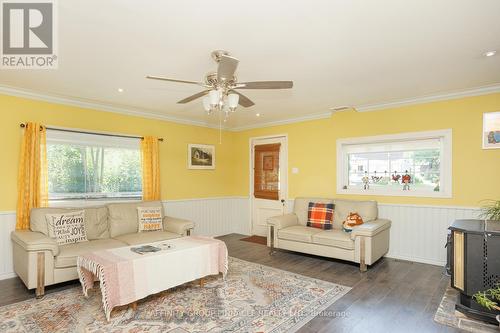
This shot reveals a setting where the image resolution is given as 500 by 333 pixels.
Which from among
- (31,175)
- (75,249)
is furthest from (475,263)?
(31,175)

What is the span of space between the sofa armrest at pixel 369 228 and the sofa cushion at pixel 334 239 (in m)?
0.12

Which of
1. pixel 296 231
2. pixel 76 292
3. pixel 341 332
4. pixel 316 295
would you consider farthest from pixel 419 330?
pixel 76 292

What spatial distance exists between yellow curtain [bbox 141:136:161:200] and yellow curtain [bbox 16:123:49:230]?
145 cm

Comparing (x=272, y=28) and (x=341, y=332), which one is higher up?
(x=272, y=28)

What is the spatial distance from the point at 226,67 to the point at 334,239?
120 inches

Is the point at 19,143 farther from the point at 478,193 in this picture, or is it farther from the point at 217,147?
the point at 478,193

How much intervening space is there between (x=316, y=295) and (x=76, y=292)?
2740 millimetres

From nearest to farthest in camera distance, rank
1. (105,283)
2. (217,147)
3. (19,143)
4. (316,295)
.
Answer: (105,283), (316,295), (19,143), (217,147)

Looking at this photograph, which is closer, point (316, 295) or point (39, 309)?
point (39, 309)

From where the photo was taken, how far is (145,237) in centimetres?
404

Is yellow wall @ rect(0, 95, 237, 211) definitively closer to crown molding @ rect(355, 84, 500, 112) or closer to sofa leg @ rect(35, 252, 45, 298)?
sofa leg @ rect(35, 252, 45, 298)

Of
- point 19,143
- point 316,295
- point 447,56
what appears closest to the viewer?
point 447,56

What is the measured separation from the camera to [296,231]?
466 centimetres

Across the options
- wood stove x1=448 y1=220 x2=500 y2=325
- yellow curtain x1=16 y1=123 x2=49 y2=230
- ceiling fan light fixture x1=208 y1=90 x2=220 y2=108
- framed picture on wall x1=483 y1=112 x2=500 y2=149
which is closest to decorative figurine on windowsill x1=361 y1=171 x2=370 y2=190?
framed picture on wall x1=483 y1=112 x2=500 y2=149
